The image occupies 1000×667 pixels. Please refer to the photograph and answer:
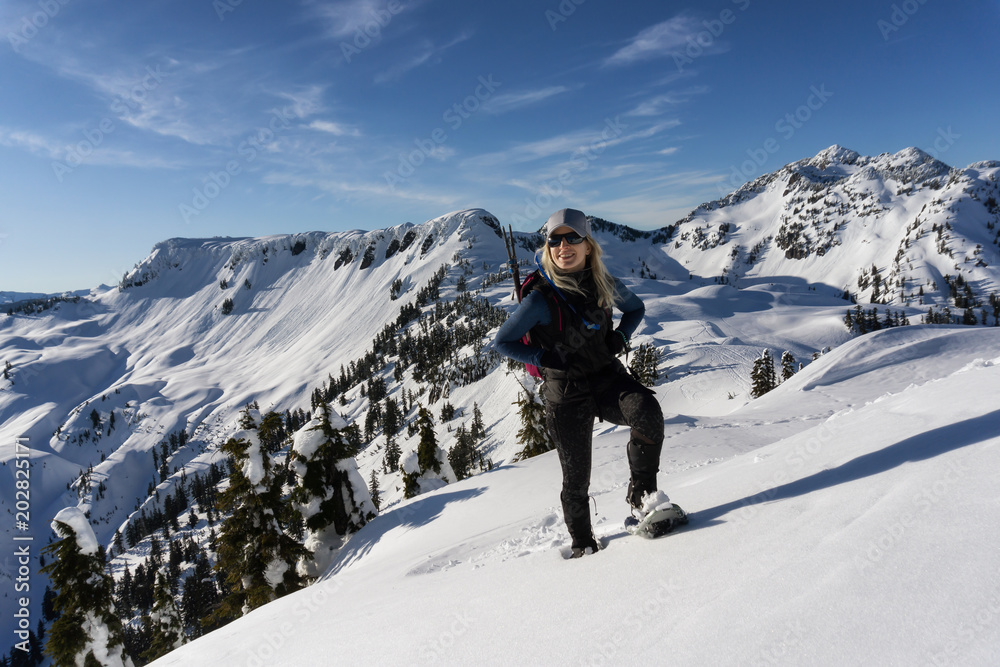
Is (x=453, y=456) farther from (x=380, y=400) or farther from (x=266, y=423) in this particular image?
(x=380, y=400)

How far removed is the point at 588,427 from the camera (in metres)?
4.06

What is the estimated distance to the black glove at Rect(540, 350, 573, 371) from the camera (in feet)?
12.6

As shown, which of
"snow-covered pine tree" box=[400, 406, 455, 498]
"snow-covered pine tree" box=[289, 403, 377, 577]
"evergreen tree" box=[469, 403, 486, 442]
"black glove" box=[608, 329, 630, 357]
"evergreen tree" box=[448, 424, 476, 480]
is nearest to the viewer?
"black glove" box=[608, 329, 630, 357]

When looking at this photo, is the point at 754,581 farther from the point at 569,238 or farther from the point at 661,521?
the point at 569,238

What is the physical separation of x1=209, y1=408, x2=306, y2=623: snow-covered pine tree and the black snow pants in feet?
50.1

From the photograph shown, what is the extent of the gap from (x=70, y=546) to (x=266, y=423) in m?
6.71

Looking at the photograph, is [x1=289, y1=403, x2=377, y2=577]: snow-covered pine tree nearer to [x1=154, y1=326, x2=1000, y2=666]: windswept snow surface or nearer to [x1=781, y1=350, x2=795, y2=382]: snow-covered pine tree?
[x1=154, y1=326, x2=1000, y2=666]: windswept snow surface

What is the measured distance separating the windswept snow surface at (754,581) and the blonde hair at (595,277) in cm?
196

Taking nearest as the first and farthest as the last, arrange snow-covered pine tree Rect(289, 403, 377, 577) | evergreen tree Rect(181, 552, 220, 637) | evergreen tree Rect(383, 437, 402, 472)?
1. snow-covered pine tree Rect(289, 403, 377, 577)
2. evergreen tree Rect(181, 552, 220, 637)
3. evergreen tree Rect(383, 437, 402, 472)

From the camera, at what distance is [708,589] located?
256cm

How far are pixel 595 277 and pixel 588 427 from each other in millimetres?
1303

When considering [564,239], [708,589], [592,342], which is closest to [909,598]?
[708,589]

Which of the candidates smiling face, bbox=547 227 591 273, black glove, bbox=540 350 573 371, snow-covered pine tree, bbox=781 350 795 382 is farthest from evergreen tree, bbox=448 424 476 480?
smiling face, bbox=547 227 591 273

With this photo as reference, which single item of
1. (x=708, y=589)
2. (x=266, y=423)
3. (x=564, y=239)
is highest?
(x=564, y=239)
